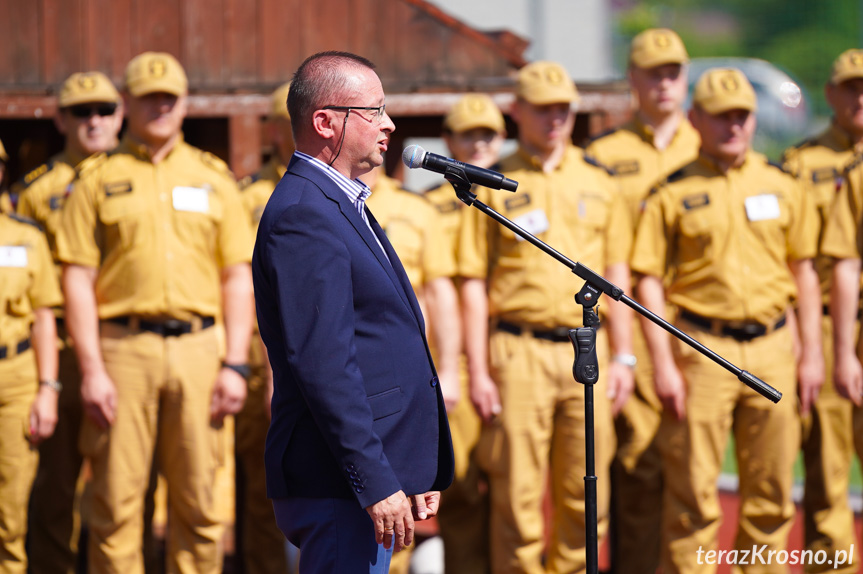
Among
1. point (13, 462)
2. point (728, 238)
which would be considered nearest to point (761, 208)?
point (728, 238)

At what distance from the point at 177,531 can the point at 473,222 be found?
1859 mm

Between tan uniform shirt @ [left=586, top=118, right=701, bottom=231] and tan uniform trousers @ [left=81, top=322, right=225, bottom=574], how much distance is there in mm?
2235

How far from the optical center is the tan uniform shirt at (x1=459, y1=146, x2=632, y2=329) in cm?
503

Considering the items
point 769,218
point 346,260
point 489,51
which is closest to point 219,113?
point 489,51

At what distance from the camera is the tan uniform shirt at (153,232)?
4.86 meters

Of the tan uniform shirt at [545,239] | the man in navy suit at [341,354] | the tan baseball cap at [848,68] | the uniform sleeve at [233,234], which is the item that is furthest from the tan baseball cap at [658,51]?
the man in navy suit at [341,354]

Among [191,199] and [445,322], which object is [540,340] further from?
[191,199]

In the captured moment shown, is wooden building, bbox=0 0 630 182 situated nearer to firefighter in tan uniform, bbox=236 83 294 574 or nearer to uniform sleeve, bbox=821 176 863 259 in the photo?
firefighter in tan uniform, bbox=236 83 294 574

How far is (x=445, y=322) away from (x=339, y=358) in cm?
244

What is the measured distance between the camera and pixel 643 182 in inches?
227

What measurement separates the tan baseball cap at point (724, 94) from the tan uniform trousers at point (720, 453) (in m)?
0.99

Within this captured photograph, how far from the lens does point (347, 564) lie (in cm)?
289

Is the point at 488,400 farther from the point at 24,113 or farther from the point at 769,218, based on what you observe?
the point at 24,113

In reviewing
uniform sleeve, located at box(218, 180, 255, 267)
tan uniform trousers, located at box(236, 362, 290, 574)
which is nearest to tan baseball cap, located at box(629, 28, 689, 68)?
uniform sleeve, located at box(218, 180, 255, 267)
